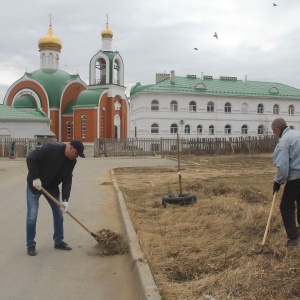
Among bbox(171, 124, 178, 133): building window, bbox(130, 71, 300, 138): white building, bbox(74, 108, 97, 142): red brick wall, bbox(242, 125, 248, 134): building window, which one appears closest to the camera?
bbox(74, 108, 97, 142): red brick wall

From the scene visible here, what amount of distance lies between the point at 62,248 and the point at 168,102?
1911 inches

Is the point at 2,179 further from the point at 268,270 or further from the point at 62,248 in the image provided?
the point at 268,270

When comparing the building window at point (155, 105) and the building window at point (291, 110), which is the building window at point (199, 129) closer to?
the building window at point (155, 105)

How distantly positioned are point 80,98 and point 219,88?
1932cm

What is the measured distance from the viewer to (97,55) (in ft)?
170

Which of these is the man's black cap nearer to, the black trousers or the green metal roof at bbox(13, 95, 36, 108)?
the black trousers

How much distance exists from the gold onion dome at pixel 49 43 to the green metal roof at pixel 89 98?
864 cm

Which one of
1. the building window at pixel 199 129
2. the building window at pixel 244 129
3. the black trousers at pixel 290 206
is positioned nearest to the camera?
the black trousers at pixel 290 206

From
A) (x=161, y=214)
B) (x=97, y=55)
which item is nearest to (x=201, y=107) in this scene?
(x=97, y=55)

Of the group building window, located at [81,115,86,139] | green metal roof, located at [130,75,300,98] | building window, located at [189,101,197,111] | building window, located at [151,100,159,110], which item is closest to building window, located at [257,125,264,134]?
green metal roof, located at [130,75,300,98]

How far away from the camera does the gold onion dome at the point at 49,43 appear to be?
54594 millimetres

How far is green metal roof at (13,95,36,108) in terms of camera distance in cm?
5147

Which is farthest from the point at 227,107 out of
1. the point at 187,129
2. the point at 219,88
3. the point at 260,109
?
the point at 187,129

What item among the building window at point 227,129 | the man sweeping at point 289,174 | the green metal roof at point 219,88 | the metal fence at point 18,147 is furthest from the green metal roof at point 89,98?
the man sweeping at point 289,174
